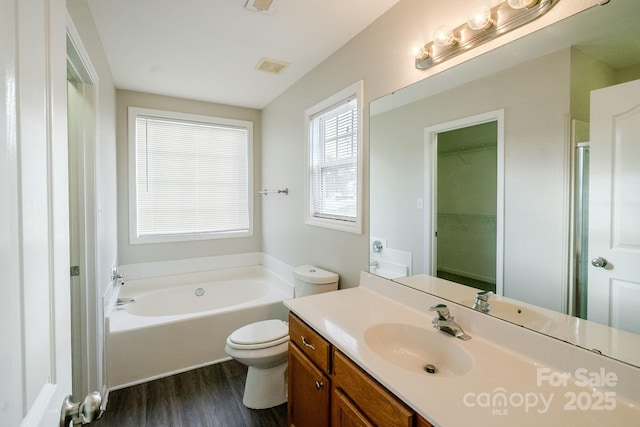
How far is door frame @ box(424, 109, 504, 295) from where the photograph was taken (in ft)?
4.16

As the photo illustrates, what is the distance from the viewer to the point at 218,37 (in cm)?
205

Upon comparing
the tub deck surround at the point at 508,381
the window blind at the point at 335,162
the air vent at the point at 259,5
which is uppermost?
the air vent at the point at 259,5

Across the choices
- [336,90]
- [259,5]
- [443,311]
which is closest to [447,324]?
[443,311]

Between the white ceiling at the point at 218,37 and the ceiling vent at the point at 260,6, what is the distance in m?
0.03

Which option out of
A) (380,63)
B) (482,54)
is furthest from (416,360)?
(380,63)

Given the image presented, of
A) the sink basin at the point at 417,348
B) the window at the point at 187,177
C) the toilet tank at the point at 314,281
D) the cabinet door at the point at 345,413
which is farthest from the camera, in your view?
the window at the point at 187,177

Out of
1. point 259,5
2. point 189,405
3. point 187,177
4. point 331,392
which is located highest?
point 259,5

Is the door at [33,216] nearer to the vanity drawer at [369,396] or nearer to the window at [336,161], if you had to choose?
the vanity drawer at [369,396]

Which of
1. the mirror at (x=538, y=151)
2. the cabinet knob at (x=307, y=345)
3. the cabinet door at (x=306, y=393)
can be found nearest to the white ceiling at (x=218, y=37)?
the mirror at (x=538, y=151)

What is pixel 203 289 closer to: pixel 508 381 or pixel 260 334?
pixel 260 334

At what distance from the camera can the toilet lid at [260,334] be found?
2.02 meters

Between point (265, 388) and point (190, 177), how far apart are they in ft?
7.80

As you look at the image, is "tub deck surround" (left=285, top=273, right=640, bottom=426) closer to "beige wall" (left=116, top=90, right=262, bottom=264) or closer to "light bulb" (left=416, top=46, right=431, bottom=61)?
"light bulb" (left=416, top=46, right=431, bottom=61)

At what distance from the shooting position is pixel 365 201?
2.00 meters
